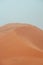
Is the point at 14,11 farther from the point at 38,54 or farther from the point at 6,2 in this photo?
the point at 38,54

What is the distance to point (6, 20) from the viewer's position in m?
1.65

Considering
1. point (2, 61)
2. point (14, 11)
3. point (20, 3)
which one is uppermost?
point (20, 3)

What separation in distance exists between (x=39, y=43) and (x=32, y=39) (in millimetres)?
58

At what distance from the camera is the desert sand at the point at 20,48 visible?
71 cm

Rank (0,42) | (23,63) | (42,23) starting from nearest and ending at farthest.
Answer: (23,63)
(0,42)
(42,23)

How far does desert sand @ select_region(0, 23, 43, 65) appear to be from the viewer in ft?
2.34

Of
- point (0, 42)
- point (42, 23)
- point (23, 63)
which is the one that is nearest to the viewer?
point (23, 63)

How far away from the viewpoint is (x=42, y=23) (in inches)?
64.4

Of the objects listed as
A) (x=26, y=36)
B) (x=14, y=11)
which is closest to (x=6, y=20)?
(x=14, y=11)

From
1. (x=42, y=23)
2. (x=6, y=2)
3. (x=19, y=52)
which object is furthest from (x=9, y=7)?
(x=19, y=52)

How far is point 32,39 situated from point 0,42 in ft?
0.75

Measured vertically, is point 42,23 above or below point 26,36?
above

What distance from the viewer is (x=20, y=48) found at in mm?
779

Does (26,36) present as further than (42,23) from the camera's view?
No
